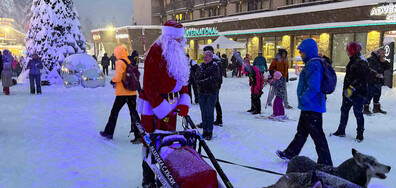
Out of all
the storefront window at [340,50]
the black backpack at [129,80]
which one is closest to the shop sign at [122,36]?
the storefront window at [340,50]

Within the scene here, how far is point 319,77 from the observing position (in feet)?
13.5

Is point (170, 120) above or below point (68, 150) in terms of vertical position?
above

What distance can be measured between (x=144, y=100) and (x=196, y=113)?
556 centimetres

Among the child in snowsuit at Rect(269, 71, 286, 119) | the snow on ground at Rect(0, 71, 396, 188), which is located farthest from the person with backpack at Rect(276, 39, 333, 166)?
the child in snowsuit at Rect(269, 71, 286, 119)

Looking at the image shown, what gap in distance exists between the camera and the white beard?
3.38 m

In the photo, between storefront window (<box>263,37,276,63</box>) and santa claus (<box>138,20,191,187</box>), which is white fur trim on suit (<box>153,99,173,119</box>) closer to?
santa claus (<box>138,20,191,187</box>)

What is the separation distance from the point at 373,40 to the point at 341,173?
2140cm

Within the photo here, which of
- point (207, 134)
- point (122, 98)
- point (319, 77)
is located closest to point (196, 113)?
point (207, 134)

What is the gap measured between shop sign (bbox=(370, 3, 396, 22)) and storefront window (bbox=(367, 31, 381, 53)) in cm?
136

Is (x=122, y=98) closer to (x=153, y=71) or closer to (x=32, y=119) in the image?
(x=153, y=71)

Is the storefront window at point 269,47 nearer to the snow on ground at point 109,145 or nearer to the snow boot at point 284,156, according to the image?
the snow on ground at point 109,145

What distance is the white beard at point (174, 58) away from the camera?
338cm

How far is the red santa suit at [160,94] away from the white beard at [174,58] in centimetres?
4

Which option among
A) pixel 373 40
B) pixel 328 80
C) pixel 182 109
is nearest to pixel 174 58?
pixel 182 109
